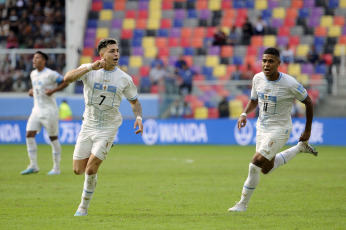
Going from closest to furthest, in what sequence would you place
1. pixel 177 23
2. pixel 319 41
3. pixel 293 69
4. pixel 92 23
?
pixel 293 69 < pixel 319 41 < pixel 177 23 < pixel 92 23

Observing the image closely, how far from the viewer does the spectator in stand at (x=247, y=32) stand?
102 ft

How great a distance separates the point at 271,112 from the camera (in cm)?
970

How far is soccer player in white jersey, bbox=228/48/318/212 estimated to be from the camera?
9328 millimetres

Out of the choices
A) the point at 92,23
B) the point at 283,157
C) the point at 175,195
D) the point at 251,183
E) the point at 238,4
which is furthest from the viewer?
the point at 92,23

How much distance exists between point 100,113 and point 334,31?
24341mm

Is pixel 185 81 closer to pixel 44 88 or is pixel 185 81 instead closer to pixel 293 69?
pixel 293 69

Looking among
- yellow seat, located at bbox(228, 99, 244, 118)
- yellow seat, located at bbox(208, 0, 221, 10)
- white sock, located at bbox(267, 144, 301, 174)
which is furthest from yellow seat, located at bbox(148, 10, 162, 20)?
white sock, located at bbox(267, 144, 301, 174)

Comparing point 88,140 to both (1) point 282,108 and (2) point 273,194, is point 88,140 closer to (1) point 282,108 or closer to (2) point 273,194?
(1) point 282,108

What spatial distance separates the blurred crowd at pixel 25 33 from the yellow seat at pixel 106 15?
2156mm

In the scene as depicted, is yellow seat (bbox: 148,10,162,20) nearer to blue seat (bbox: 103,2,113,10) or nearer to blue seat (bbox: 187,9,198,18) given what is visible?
blue seat (bbox: 187,9,198,18)

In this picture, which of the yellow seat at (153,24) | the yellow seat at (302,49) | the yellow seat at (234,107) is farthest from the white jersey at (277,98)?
the yellow seat at (153,24)

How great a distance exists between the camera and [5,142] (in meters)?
26.9

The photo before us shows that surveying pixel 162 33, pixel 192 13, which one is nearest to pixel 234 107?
pixel 162 33

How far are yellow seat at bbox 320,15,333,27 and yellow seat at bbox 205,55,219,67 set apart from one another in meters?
5.47
